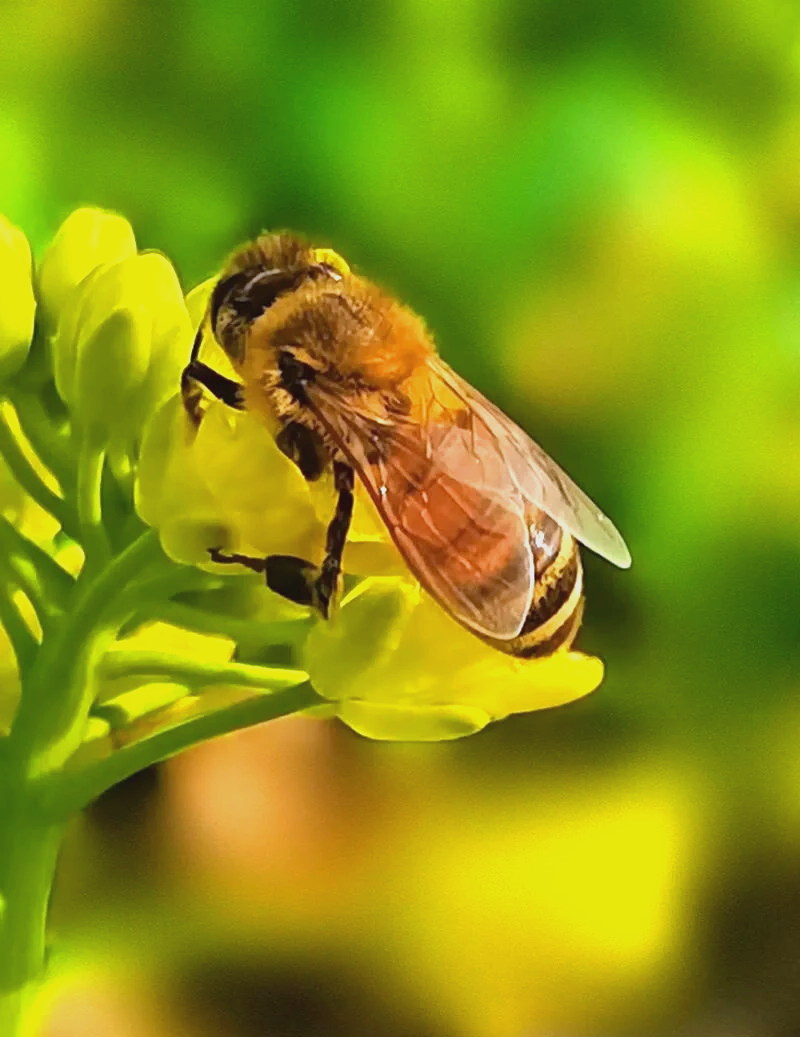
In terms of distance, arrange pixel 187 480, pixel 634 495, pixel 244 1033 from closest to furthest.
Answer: pixel 187 480
pixel 244 1033
pixel 634 495

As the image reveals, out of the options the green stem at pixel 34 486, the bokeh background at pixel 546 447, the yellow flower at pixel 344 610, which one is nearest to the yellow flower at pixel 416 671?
A: the yellow flower at pixel 344 610

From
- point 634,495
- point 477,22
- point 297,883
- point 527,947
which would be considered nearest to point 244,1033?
point 297,883

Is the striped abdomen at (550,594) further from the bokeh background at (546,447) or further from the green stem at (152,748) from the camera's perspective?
the bokeh background at (546,447)

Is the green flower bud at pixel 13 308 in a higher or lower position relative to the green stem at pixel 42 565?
higher

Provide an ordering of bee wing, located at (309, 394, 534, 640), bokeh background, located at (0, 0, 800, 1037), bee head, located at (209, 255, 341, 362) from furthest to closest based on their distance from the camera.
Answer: bokeh background, located at (0, 0, 800, 1037), bee head, located at (209, 255, 341, 362), bee wing, located at (309, 394, 534, 640)

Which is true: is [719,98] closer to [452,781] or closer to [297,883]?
[452,781]

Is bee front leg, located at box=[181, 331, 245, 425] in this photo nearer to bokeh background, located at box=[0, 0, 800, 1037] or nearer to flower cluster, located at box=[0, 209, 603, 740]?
flower cluster, located at box=[0, 209, 603, 740]

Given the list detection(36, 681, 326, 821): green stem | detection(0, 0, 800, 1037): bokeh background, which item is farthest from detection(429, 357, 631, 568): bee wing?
detection(0, 0, 800, 1037): bokeh background
